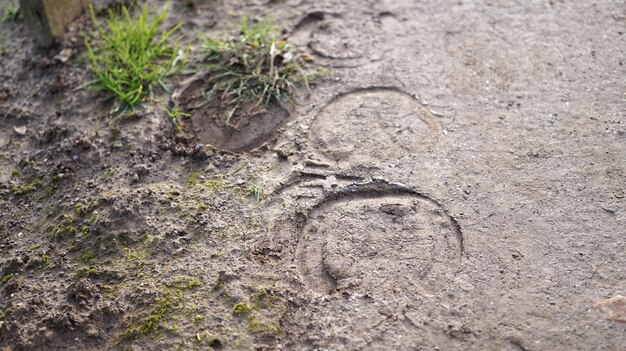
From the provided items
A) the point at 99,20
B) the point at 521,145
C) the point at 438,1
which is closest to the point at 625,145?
the point at 521,145

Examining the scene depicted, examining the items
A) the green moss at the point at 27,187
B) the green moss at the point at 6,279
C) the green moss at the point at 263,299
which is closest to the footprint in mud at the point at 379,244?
the green moss at the point at 263,299

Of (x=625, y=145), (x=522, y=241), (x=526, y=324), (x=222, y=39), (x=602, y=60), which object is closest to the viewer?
(x=526, y=324)

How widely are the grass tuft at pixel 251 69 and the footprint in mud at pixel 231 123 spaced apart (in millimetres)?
35

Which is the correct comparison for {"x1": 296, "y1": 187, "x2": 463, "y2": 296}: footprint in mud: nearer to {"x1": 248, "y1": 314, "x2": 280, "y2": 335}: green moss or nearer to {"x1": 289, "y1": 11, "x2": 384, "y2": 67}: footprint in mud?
{"x1": 248, "y1": 314, "x2": 280, "y2": 335}: green moss

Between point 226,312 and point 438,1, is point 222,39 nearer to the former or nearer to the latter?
point 438,1

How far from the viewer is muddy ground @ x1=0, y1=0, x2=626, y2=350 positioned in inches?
94.7

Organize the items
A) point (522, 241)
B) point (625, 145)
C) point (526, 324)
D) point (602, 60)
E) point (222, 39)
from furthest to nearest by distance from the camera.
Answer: point (222, 39) → point (602, 60) → point (625, 145) → point (522, 241) → point (526, 324)

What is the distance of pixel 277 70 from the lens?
11.1 ft

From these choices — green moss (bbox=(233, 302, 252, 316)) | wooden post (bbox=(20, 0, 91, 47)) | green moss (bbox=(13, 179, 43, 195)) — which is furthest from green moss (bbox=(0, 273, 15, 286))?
wooden post (bbox=(20, 0, 91, 47))

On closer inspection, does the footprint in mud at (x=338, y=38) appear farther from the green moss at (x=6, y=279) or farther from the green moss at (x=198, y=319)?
the green moss at (x=6, y=279)

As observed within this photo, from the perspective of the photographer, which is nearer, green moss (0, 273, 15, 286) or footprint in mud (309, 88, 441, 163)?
green moss (0, 273, 15, 286)

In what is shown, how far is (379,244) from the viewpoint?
263cm

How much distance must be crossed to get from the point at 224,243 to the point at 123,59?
1256mm

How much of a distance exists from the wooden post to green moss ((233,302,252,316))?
1948 millimetres
